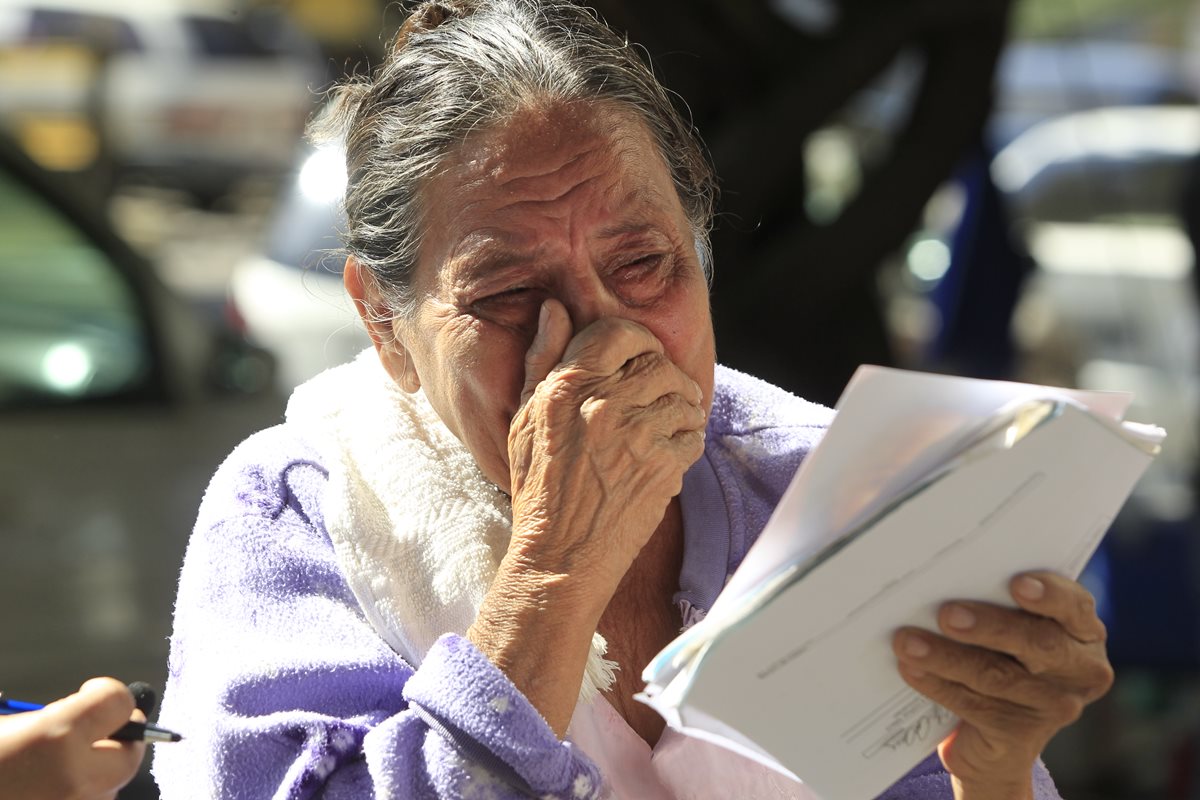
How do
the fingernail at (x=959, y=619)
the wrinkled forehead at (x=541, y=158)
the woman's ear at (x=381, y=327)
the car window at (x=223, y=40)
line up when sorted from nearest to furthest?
the fingernail at (x=959, y=619), the wrinkled forehead at (x=541, y=158), the woman's ear at (x=381, y=327), the car window at (x=223, y=40)

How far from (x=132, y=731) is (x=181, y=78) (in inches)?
532

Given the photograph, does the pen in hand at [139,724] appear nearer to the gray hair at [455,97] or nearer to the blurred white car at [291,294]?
the gray hair at [455,97]

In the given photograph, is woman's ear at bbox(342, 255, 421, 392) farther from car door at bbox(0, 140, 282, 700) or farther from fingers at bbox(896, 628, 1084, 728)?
car door at bbox(0, 140, 282, 700)

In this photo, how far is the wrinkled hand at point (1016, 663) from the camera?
138 centimetres

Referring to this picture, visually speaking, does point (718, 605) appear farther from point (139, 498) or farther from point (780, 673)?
point (139, 498)

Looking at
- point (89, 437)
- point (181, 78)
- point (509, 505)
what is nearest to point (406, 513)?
point (509, 505)

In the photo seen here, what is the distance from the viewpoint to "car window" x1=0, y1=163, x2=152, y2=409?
13.8 feet

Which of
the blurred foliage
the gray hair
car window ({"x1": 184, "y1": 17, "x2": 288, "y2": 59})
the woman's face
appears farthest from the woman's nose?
car window ({"x1": 184, "y1": 17, "x2": 288, "y2": 59})

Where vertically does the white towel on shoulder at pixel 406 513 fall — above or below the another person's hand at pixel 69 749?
below

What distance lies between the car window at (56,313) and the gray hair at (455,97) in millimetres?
2683

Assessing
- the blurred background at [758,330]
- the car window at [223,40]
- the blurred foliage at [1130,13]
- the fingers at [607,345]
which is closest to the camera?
the fingers at [607,345]

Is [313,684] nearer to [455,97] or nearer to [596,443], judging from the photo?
[596,443]
